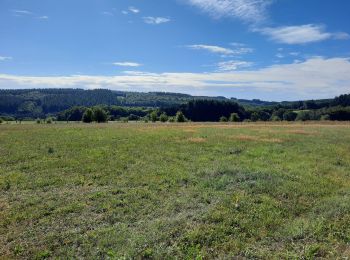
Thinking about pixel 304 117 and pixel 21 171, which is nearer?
pixel 21 171

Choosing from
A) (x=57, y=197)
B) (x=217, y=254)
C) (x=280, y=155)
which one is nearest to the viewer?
(x=217, y=254)

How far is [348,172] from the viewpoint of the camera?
72.4 ft

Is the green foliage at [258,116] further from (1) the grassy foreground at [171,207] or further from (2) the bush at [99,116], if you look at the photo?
(1) the grassy foreground at [171,207]

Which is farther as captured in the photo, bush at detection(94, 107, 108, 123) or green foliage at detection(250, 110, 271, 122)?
green foliage at detection(250, 110, 271, 122)

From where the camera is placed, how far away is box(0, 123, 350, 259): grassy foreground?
10.5 m

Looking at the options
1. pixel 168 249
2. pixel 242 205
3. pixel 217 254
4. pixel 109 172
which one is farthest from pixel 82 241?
pixel 109 172

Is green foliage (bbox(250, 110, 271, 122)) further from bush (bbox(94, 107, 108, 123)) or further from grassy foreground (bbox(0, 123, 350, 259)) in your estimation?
grassy foreground (bbox(0, 123, 350, 259))

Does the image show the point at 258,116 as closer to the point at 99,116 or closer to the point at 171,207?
the point at 99,116

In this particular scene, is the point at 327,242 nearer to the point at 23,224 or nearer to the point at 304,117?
the point at 23,224

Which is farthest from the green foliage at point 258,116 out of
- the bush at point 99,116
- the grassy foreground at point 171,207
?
the grassy foreground at point 171,207

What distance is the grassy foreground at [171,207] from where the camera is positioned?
34.6 ft

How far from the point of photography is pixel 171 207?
14016 millimetres

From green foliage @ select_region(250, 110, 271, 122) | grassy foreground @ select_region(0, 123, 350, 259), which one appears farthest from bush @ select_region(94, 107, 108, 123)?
grassy foreground @ select_region(0, 123, 350, 259)

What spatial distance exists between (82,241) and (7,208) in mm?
4834
